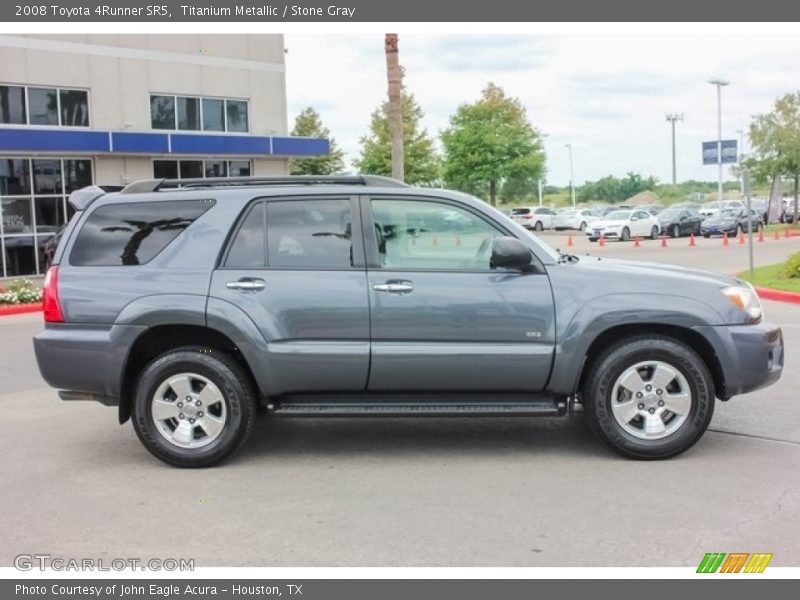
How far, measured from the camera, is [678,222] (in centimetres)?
4047

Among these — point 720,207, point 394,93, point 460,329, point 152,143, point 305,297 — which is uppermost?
point 394,93

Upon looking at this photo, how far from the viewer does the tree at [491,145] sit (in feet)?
172

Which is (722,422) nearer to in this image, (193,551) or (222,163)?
(193,551)

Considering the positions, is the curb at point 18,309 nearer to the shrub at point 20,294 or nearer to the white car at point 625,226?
the shrub at point 20,294

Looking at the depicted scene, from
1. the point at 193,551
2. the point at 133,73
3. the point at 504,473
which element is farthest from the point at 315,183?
the point at 133,73

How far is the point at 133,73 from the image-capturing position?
24562 mm

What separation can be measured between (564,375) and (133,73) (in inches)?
857

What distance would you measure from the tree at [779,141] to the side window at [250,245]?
41.3 metres

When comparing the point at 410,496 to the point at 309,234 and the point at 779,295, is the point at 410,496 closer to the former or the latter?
the point at 309,234

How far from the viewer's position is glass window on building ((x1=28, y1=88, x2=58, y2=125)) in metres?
22.7

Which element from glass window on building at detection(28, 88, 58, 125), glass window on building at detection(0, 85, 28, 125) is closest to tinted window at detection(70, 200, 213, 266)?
glass window on building at detection(0, 85, 28, 125)

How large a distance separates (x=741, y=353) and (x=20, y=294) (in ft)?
49.7

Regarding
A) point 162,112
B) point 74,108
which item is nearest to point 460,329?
point 74,108

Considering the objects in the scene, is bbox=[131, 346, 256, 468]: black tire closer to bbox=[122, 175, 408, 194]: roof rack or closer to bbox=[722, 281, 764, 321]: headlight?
bbox=[122, 175, 408, 194]: roof rack
